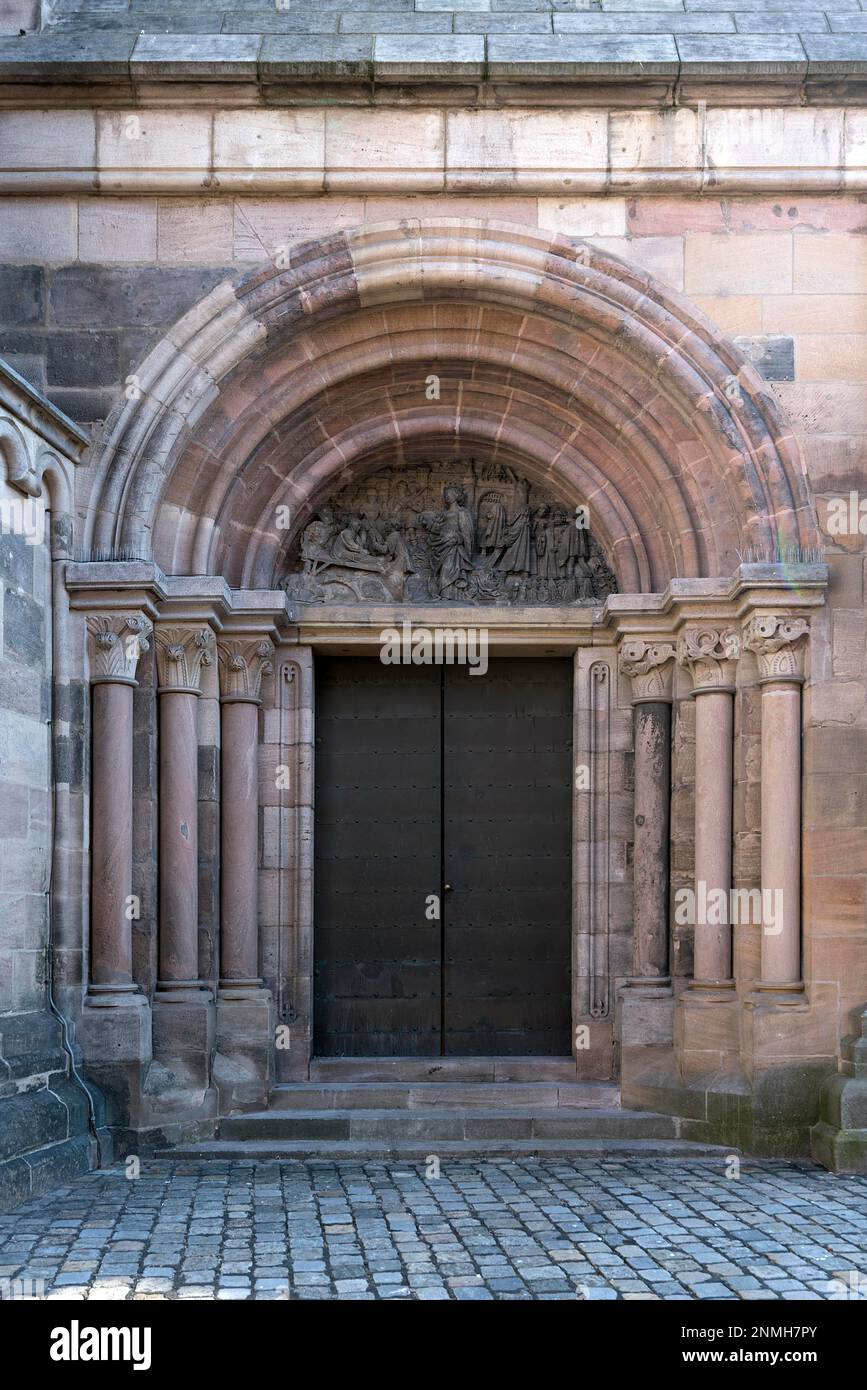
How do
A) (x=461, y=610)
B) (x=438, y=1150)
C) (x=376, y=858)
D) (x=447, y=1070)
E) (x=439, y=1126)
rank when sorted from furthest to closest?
(x=376, y=858) → (x=461, y=610) → (x=447, y=1070) → (x=439, y=1126) → (x=438, y=1150)

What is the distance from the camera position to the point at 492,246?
27.0ft

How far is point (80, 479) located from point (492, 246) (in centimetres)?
257

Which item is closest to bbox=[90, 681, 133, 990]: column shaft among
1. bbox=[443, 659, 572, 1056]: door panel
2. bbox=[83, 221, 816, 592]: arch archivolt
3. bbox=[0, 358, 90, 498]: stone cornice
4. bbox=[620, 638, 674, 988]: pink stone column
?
bbox=[83, 221, 816, 592]: arch archivolt

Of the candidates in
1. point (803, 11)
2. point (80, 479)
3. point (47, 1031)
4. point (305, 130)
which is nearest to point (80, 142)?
point (305, 130)

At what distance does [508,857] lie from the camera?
29.7 feet

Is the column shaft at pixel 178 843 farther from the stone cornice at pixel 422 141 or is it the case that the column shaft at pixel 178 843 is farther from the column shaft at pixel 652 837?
the stone cornice at pixel 422 141

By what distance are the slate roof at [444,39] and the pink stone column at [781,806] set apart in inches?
121

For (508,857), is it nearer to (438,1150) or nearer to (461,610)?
(461,610)

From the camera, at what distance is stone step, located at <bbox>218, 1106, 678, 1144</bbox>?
8.08 meters

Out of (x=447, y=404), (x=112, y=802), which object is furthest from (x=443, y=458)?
(x=112, y=802)

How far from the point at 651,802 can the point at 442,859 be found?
1322 millimetres

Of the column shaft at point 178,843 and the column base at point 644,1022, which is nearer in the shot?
the column shaft at point 178,843

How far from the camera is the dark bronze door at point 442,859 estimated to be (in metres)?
8.96

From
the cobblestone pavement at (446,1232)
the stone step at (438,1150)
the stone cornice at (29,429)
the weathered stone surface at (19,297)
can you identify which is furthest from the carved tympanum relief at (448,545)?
the cobblestone pavement at (446,1232)
